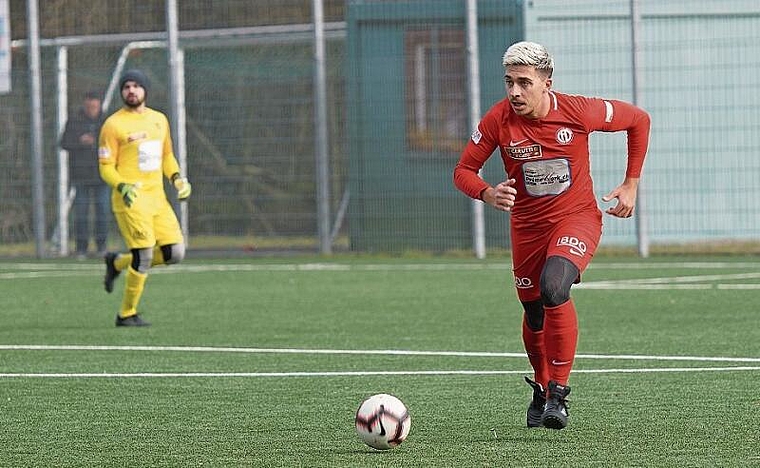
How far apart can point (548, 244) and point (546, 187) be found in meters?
0.25

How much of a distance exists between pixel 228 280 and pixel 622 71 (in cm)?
626

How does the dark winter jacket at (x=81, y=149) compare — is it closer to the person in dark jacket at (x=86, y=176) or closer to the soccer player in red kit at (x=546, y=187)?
the person in dark jacket at (x=86, y=176)

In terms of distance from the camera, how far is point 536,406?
688cm

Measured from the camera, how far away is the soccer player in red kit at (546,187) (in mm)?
6852

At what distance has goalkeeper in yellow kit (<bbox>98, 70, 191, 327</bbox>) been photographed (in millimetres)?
12344

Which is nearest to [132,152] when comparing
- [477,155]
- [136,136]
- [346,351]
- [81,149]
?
[136,136]

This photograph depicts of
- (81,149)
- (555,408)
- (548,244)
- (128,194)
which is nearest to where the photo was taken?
(555,408)

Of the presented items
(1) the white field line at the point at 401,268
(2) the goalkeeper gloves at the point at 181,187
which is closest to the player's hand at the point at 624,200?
(2) the goalkeeper gloves at the point at 181,187

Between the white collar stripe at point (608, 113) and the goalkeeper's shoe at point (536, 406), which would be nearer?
the goalkeeper's shoe at point (536, 406)

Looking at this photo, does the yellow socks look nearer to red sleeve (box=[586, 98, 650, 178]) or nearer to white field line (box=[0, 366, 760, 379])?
white field line (box=[0, 366, 760, 379])

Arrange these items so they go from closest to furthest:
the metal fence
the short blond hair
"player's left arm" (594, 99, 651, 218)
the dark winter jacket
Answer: the short blond hair → "player's left arm" (594, 99, 651, 218) → the metal fence → the dark winter jacket

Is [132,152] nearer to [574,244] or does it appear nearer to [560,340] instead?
[574,244]

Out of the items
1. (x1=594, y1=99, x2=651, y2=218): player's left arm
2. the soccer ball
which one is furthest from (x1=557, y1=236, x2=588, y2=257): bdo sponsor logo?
the soccer ball

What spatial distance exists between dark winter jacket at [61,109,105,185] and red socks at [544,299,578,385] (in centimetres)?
1648
